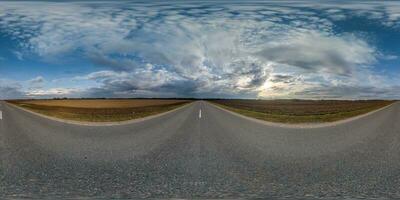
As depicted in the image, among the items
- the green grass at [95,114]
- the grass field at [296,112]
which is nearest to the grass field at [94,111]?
the green grass at [95,114]

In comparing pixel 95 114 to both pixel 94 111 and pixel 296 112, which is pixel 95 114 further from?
pixel 296 112

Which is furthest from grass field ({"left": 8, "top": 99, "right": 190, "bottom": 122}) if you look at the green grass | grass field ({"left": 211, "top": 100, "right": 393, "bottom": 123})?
grass field ({"left": 211, "top": 100, "right": 393, "bottom": 123})

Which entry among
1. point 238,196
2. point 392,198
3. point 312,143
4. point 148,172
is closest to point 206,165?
point 148,172

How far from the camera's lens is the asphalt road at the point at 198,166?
8414 mm

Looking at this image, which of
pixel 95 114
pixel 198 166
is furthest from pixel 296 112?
pixel 198 166

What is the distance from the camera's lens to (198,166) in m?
11.6

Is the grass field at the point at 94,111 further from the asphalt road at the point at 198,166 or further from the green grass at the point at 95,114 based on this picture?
the asphalt road at the point at 198,166

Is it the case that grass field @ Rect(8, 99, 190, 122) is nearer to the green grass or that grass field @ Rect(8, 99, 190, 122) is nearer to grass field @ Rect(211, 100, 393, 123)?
the green grass

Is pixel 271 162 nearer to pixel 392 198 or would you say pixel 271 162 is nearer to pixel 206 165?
pixel 206 165

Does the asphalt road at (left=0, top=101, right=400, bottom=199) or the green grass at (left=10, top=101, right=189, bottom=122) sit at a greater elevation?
the green grass at (left=10, top=101, right=189, bottom=122)

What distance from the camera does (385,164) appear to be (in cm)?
1226

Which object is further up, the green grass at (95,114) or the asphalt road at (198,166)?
the green grass at (95,114)

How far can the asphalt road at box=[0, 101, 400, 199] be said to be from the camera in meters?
8.41

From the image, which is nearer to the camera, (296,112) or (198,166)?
(198,166)
